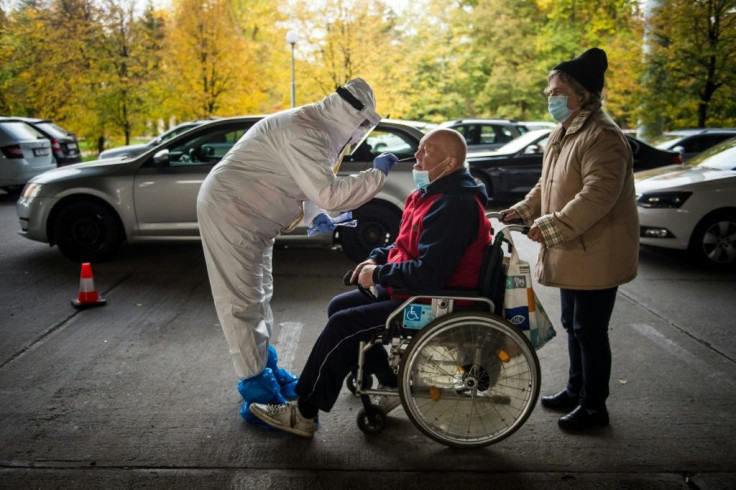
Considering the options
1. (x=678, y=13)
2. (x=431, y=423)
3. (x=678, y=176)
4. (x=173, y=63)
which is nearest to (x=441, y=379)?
(x=431, y=423)

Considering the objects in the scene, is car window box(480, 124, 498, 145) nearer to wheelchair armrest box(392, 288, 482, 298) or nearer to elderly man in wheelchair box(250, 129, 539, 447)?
elderly man in wheelchair box(250, 129, 539, 447)

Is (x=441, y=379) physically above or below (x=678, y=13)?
below

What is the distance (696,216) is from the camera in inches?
293

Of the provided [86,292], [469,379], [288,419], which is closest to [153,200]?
[86,292]

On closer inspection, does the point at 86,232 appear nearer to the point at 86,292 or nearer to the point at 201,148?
the point at 201,148

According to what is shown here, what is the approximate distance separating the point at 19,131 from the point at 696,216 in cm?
1199

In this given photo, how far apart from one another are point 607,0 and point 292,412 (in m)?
18.0

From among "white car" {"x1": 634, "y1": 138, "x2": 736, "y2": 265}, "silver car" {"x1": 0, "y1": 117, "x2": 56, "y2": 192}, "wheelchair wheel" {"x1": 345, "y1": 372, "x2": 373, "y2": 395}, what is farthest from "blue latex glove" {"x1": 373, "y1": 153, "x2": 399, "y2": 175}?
"silver car" {"x1": 0, "y1": 117, "x2": 56, "y2": 192}

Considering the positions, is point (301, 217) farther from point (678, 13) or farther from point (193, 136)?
point (678, 13)

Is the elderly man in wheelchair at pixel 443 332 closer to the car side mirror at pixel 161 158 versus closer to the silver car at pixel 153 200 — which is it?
the silver car at pixel 153 200

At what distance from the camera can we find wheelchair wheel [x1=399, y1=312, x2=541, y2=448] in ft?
10.7

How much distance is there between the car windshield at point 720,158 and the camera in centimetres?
789

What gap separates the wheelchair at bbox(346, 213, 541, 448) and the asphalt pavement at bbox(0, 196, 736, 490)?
0.62 ft

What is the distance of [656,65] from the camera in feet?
53.2
